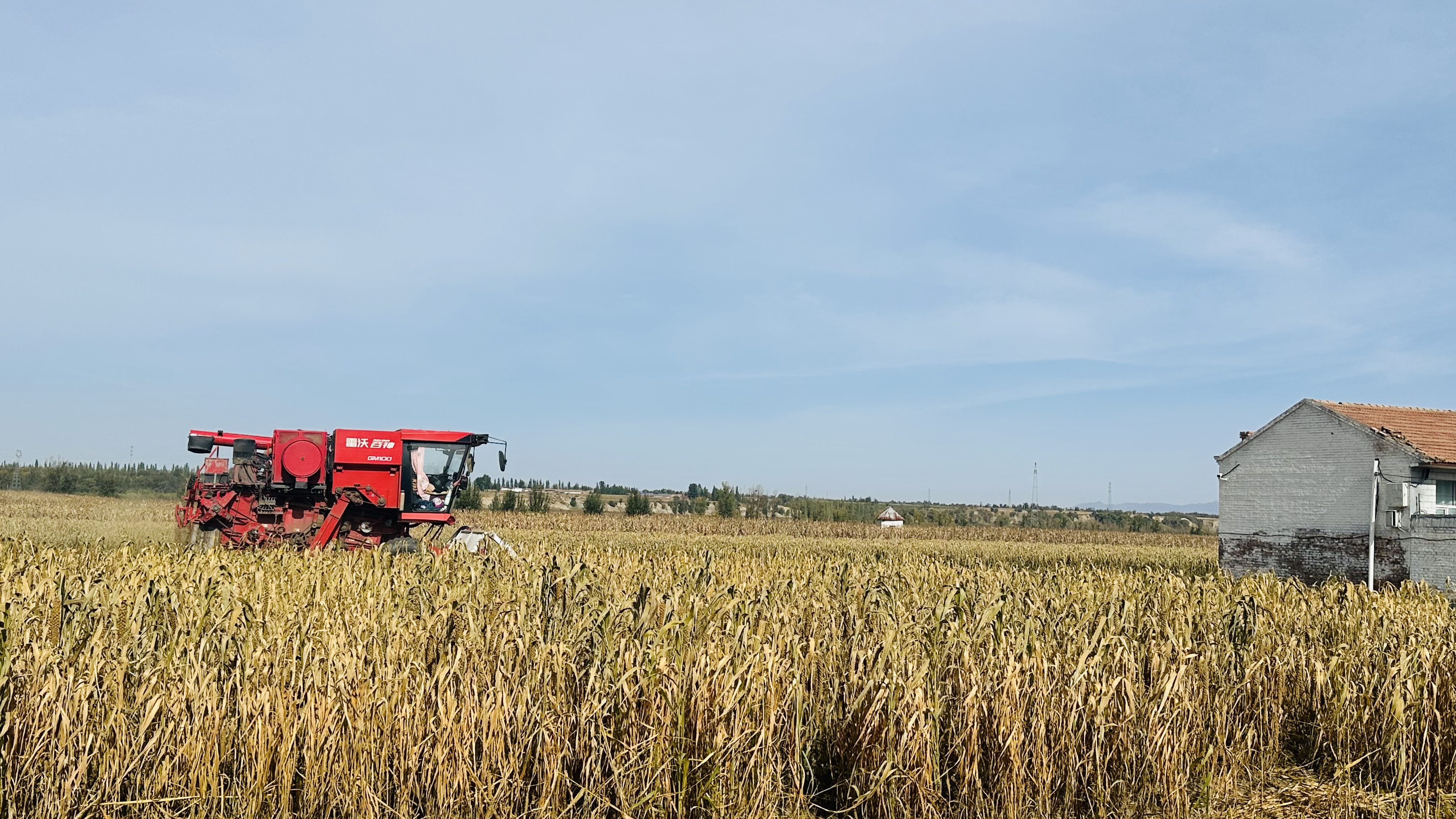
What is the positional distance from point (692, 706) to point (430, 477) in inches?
512

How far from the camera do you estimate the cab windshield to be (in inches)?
659

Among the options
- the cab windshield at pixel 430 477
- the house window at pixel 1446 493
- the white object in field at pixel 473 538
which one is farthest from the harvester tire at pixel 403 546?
the house window at pixel 1446 493

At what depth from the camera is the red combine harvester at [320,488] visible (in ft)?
53.0

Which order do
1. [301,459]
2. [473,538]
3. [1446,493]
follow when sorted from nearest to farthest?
[473,538]
[301,459]
[1446,493]

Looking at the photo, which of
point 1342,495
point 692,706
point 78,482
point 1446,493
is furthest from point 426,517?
point 78,482

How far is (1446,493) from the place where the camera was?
2008 centimetres

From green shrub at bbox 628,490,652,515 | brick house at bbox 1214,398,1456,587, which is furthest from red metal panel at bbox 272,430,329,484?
green shrub at bbox 628,490,652,515

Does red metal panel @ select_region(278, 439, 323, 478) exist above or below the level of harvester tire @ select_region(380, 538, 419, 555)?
above

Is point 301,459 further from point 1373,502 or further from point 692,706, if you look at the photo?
point 1373,502

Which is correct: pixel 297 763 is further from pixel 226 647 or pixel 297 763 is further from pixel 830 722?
pixel 830 722

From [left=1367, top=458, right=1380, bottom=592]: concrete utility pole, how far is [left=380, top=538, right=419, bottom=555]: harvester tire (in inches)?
704

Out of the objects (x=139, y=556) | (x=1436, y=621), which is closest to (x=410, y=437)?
(x=139, y=556)

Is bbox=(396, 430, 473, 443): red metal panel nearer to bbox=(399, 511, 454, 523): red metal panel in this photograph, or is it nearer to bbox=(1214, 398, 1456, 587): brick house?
bbox=(399, 511, 454, 523): red metal panel

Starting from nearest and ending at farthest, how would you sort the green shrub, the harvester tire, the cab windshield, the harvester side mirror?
1. the harvester tire
2. the harvester side mirror
3. the cab windshield
4. the green shrub
